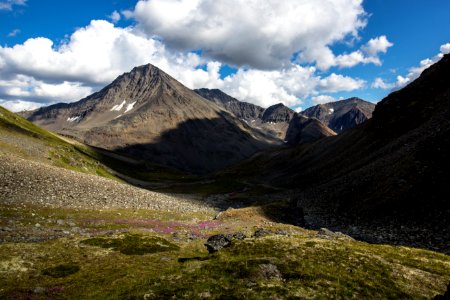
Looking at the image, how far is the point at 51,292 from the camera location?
20.5m

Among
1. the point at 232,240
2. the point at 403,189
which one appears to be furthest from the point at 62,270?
the point at 403,189

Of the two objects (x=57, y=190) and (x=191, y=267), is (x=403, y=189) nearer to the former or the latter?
(x=191, y=267)

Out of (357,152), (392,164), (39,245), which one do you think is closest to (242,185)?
(357,152)

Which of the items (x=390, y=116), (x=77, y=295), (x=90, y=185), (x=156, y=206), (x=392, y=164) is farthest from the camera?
(x=390, y=116)

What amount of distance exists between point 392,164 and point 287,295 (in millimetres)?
71258

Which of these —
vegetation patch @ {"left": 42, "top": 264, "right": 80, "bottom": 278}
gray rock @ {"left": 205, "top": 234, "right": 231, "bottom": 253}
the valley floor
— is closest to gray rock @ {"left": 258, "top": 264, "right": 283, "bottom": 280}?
the valley floor

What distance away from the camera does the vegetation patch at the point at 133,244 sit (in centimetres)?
3090

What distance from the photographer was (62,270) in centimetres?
2455

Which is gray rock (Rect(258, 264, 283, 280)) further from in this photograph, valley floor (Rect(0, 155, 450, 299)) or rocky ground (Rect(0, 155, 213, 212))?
rocky ground (Rect(0, 155, 213, 212))

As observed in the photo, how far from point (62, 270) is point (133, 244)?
333 inches

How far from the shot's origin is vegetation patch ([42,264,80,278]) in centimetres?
2375

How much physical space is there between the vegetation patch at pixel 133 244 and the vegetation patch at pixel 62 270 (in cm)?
536

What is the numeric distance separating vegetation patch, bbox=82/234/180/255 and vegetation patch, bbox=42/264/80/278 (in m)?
5.36

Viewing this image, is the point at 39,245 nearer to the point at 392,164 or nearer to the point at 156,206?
the point at 156,206
